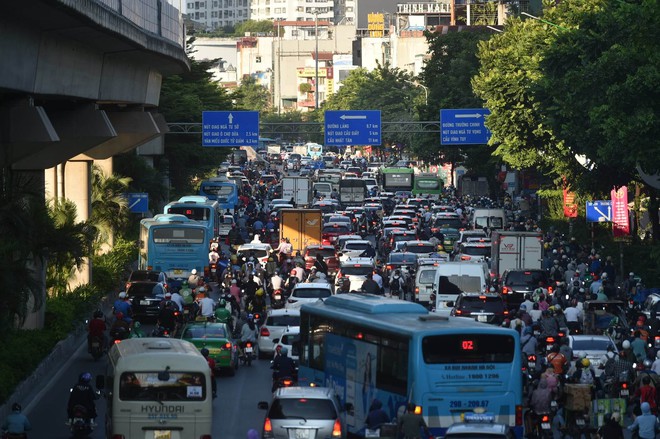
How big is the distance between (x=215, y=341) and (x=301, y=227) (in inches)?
1147

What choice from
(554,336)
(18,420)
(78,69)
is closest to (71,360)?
(78,69)

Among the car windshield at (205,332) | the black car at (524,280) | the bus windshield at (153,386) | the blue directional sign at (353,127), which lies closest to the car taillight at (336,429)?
the bus windshield at (153,386)

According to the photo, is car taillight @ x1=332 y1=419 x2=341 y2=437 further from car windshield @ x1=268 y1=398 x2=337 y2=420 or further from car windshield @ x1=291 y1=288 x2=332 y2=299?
car windshield @ x1=291 y1=288 x2=332 y2=299

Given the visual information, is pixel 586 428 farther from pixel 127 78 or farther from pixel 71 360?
pixel 127 78

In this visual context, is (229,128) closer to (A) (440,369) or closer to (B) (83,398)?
(B) (83,398)

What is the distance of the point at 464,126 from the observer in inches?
2800

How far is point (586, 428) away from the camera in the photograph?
23.6 meters

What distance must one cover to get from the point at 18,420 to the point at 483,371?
6594 millimetres

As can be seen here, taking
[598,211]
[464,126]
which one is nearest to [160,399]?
[598,211]

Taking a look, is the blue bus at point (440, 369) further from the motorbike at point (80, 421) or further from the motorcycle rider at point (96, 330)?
the motorcycle rider at point (96, 330)

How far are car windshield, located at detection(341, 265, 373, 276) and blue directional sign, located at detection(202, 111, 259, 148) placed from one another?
2219cm

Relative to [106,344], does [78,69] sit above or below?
above

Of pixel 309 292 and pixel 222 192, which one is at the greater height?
pixel 222 192

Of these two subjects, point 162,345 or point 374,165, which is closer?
point 162,345
